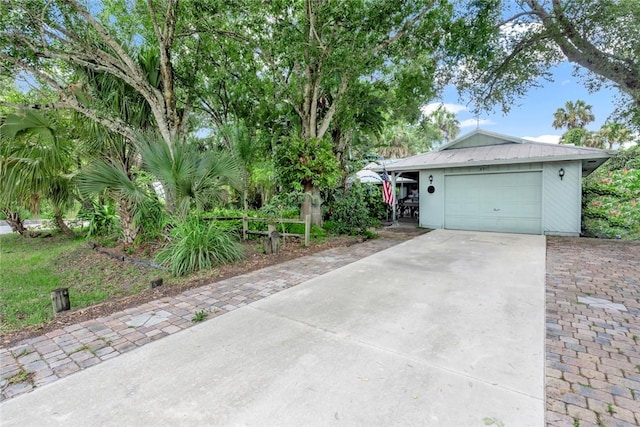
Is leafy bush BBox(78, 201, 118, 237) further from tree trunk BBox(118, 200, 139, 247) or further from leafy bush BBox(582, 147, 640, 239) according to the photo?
leafy bush BBox(582, 147, 640, 239)

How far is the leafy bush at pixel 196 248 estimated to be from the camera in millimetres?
5453

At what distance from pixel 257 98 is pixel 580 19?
9001 mm

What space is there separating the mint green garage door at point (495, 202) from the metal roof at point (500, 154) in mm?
626

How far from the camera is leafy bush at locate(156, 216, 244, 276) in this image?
5.45 metres

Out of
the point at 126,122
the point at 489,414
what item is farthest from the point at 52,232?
the point at 489,414

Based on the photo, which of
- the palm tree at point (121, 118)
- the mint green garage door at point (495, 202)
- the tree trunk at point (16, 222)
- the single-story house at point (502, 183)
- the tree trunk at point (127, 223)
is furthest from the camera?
the tree trunk at point (16, 222)

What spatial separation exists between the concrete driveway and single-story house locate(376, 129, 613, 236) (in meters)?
6.35

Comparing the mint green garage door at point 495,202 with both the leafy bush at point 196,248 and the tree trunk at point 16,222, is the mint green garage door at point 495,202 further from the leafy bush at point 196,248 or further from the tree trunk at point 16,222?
the tree trunk at point 16,222

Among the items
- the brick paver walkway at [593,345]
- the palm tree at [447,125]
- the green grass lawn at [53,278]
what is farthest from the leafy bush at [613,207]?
the palm tree at [447,125]

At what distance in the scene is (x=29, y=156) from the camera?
702cm

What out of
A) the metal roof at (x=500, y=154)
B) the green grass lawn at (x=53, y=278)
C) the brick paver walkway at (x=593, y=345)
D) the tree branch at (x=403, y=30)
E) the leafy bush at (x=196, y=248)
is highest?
the tree branch at (x=403, y=30)

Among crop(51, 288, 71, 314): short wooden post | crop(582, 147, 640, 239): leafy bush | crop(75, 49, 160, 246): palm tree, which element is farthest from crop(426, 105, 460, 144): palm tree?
crop(51, 288, 71, 314): short wooden post

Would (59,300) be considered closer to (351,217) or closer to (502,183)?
(351,217)

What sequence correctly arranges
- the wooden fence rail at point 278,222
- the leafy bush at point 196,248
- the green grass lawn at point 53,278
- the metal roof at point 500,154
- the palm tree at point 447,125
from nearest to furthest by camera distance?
the green grass lawn at point 53,278 → the leafy bush at point 196,248 → the wooden fence rail at point 278,222 → the metal roof at point 500,154 → the palm tree at point 447,125
